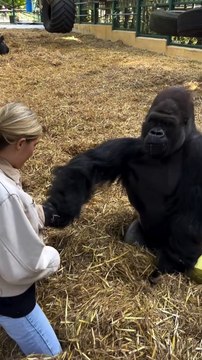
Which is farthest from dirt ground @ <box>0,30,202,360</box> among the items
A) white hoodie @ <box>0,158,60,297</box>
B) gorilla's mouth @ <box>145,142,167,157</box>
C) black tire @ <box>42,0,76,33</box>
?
black tire @ <box>42,0,76,33</box>

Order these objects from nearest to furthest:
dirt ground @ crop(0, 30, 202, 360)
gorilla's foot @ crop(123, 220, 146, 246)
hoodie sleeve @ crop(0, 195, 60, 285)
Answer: hoodie sleeve @ crop(0, 195, 60, 285), dirt ground @ crop(0, 30, 202, 360), gorilla's foot @ crop(123, 220, 146, 246)

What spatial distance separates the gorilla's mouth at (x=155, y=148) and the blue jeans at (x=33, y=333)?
34.6 inches

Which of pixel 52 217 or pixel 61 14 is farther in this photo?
pixel 61 14

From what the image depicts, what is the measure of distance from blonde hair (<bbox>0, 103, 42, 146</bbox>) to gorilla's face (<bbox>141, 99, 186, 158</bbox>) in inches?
25.4

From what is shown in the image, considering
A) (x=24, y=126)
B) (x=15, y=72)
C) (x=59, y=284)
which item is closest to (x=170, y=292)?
(x=59, y=284)

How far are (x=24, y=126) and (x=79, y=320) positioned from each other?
799 mm

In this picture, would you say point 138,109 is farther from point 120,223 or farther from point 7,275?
point 7,275

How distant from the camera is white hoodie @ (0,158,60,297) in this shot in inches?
63.0

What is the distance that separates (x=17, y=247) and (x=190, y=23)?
15.3ft

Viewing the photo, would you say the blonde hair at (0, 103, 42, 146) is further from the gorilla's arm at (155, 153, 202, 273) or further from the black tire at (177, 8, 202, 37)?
the black tire at (177, 8, 202, 37)

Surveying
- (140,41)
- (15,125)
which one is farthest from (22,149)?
(140,41)

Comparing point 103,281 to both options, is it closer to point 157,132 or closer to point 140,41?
point 157,132

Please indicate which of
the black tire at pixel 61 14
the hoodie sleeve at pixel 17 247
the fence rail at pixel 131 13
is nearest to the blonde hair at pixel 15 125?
the hoodie sleeve at pixel 17 247

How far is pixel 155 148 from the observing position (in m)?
2.26
